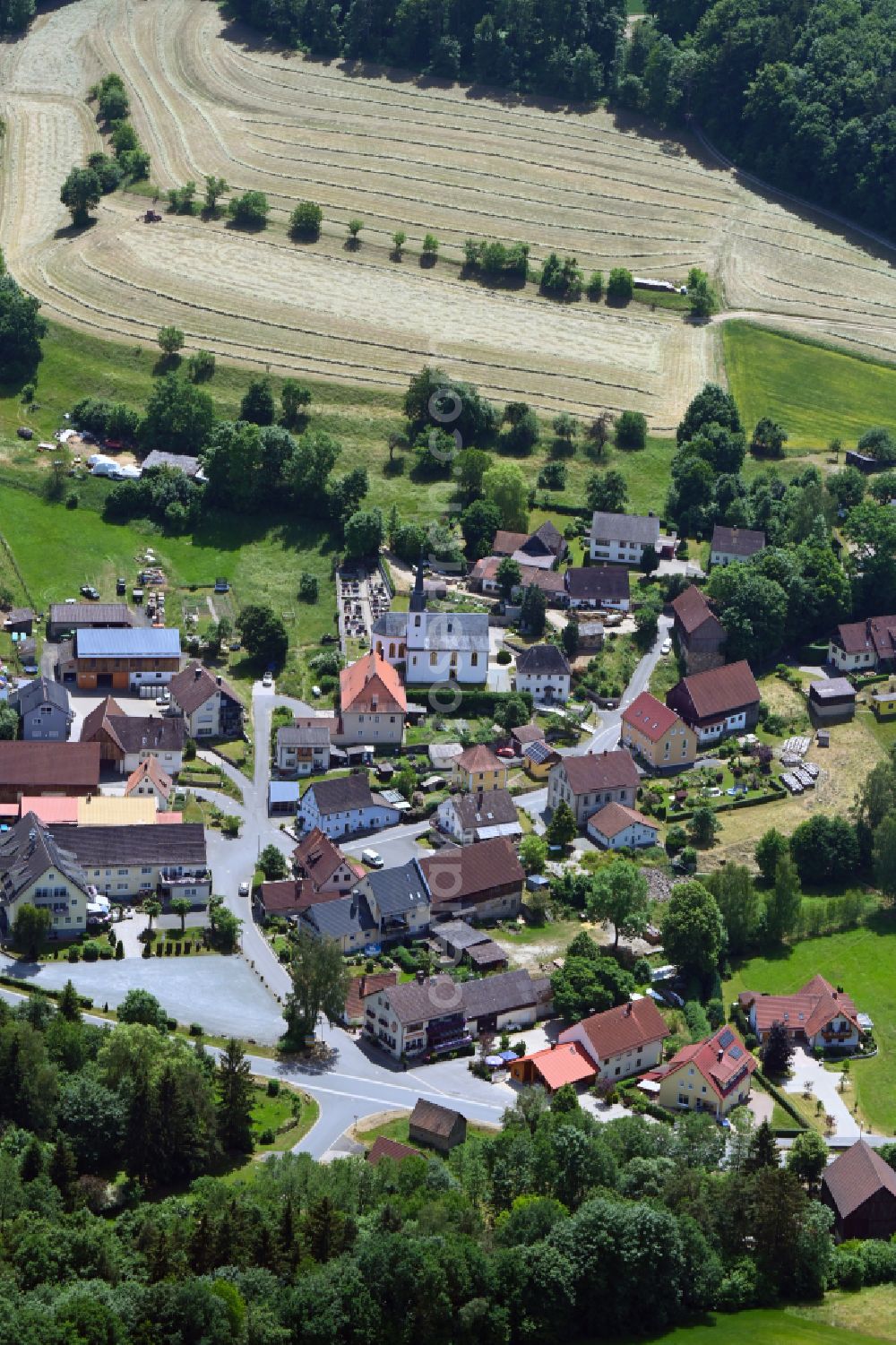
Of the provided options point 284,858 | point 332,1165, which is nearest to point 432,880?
point 284,858

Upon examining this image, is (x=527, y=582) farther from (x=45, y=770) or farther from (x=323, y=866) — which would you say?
(x=45, y=770)

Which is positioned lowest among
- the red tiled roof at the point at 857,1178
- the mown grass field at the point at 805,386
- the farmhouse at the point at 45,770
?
the farmhouse at the point at 45,770

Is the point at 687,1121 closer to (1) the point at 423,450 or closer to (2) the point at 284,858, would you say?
(2) the point at 284,858

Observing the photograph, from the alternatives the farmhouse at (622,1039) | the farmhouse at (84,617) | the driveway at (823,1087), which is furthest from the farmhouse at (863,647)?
the farmhouse at (84,617)

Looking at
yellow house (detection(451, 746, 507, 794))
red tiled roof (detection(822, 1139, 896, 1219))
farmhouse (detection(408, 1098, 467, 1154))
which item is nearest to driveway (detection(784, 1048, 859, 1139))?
red tiled roof (detection(822, 1139, 896, 1219))

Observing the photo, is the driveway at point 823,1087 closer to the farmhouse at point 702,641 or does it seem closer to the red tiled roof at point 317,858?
the red tiled roof at point 317,858

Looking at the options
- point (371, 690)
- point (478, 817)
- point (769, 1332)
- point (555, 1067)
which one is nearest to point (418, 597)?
point (371, 690)
